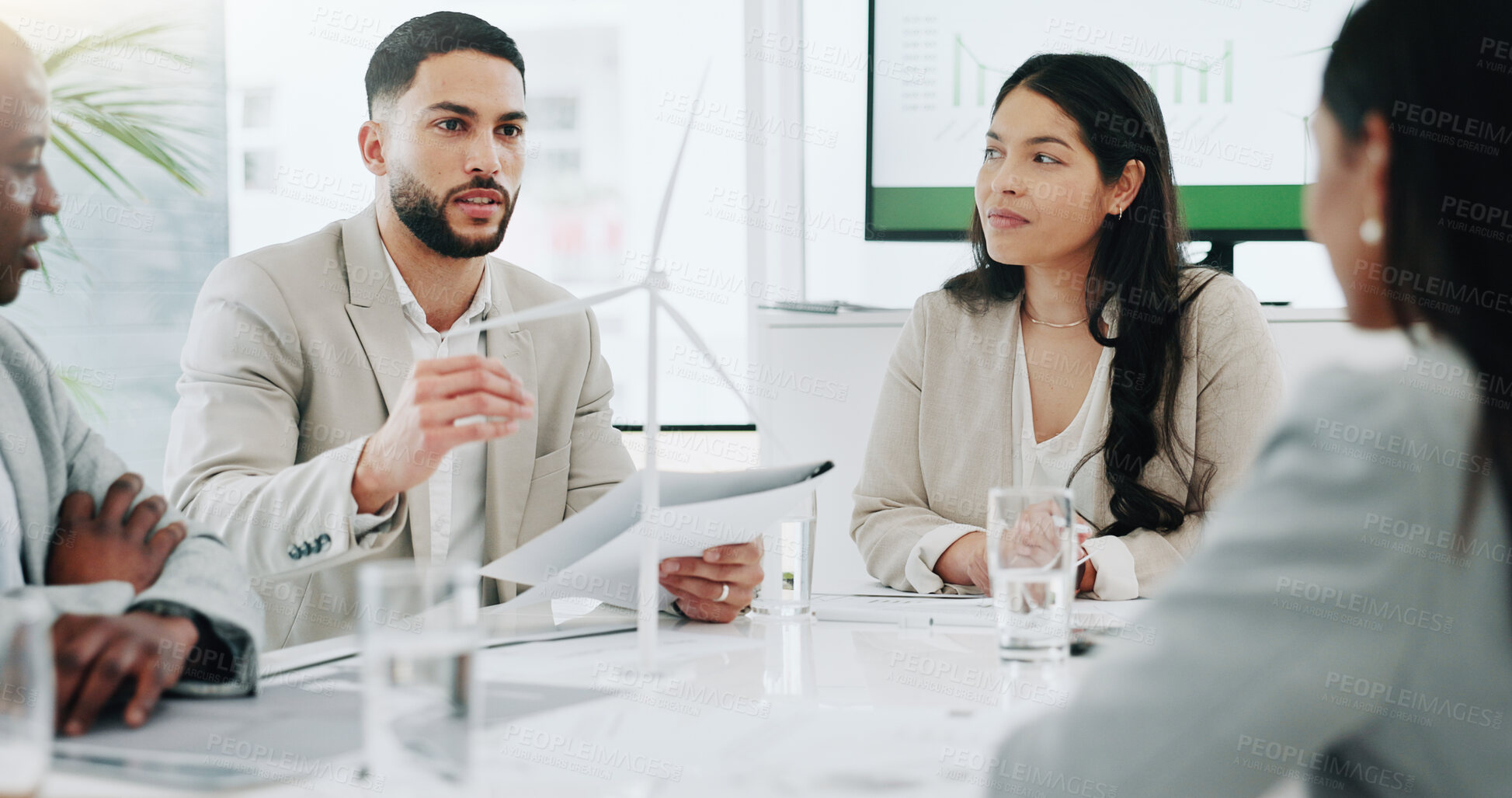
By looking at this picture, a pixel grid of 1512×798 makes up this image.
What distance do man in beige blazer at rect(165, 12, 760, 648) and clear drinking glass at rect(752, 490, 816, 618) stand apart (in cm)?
5

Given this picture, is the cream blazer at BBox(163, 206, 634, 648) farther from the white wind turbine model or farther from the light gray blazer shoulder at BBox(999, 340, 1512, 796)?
the light gray blazer shoulder at BBox(999, 340, 1512, 796)

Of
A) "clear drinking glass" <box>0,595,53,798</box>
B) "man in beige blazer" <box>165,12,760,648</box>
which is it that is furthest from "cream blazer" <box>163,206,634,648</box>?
"clear drinking glass" <box>0,595,53,798</box>

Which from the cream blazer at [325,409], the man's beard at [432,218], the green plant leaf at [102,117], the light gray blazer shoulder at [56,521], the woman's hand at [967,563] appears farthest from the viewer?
the green plant leaf at [102,117]

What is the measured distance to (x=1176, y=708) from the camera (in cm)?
59

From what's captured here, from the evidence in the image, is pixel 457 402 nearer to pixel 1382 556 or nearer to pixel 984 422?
pixel 1382 556

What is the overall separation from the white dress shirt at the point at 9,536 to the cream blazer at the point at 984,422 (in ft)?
4.07

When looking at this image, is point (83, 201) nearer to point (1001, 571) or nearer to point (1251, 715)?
point (1001, 571)

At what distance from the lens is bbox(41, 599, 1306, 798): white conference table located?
71cm

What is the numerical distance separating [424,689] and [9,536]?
62 centimetres

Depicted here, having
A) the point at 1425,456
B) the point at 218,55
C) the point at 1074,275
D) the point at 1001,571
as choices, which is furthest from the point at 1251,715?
the point at 218,55

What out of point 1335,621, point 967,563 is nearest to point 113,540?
point 1335,621

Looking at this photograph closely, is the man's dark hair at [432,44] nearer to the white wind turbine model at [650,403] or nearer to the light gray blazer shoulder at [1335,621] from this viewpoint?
the white wind turbine model at [650,403]

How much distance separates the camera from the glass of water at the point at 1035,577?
1.09m

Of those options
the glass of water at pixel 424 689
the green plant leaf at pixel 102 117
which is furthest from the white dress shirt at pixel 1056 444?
the green plant leaf at pixel 102 117
